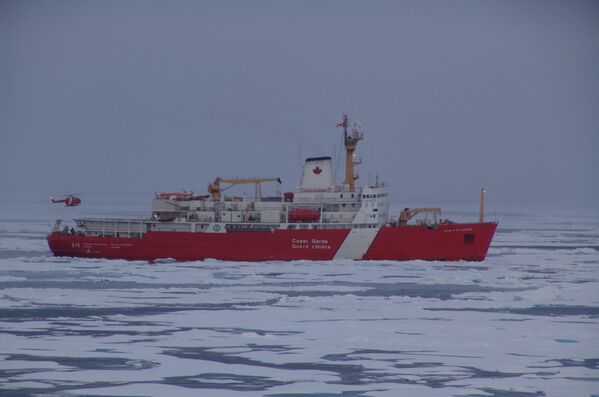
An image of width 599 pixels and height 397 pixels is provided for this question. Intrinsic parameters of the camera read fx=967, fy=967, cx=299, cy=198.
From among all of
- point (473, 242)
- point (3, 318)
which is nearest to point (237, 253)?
point (473, 242)

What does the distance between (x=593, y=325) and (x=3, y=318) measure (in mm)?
12744

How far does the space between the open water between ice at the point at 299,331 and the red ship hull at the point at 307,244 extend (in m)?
2.22

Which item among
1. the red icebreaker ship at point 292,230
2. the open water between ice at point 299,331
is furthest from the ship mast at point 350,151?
the open water between ice at point 299,331

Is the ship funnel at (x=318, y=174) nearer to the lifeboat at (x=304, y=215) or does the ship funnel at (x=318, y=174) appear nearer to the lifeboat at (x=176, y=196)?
the lifeboat at (x=304, y=215)

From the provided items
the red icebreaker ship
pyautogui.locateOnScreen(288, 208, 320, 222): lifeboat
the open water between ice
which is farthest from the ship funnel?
the open water between ice

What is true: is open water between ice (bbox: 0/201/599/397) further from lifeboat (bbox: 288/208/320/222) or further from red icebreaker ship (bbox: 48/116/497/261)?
lifeboat (bbox: 288/208/320/222)

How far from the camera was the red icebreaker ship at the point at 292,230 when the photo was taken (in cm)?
3622

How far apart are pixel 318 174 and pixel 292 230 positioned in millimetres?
2671

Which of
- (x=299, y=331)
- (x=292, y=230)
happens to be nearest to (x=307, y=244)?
(x=292, y=230)

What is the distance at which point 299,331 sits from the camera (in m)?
19.8

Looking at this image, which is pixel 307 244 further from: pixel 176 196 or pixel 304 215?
pixel 176 196

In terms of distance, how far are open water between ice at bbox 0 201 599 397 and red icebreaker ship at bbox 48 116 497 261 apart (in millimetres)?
2542

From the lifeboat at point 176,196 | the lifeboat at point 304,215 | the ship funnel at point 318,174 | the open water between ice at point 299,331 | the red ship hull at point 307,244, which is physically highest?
the ship funnel at point 318,174

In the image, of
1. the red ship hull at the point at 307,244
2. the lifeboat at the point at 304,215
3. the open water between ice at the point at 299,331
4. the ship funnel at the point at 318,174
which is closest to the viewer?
the open water between ice at the point at 299,331
